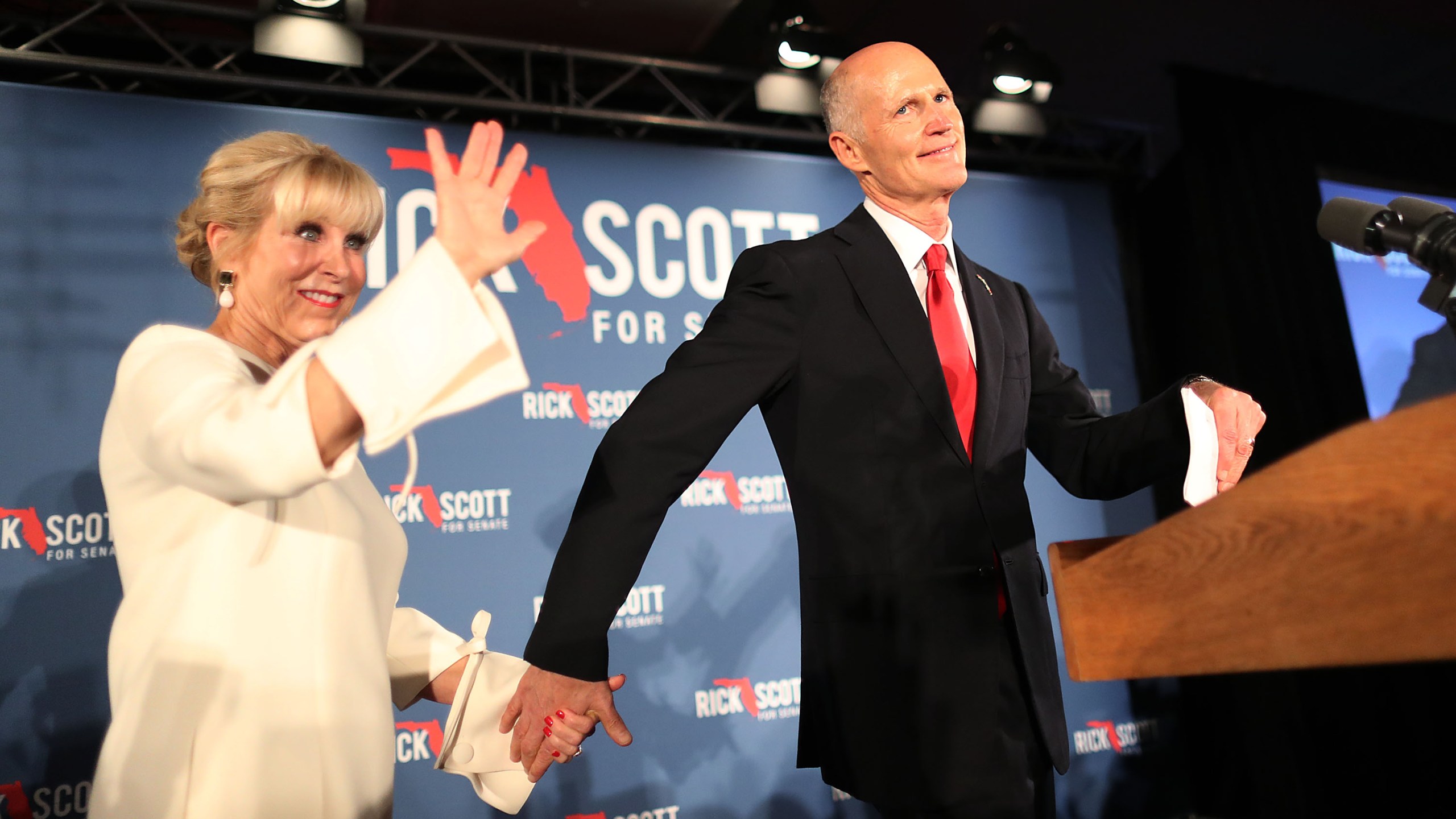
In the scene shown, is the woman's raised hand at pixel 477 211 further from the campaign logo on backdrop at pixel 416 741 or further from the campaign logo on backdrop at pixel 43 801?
the campaign logo on backdrop at pixel 43 801

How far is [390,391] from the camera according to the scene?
893mm

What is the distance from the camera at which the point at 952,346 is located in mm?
1540

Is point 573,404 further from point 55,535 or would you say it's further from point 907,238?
point 907,238

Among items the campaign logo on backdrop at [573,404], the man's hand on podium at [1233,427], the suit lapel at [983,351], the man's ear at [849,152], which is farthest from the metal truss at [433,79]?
the man's hand on podium at [1233,427]

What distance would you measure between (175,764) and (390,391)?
0.60 metres

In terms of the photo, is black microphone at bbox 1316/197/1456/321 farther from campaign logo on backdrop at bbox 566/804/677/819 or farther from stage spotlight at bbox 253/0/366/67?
stage spotlight at bbox 253/0/366/67

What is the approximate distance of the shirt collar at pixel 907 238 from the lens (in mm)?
1625

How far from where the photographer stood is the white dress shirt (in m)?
1.41

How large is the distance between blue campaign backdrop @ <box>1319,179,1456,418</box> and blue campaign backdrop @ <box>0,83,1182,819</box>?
1472mm

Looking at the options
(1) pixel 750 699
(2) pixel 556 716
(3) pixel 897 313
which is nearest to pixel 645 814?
(1) pixel 750 699

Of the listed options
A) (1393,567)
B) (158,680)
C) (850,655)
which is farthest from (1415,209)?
(158,680)

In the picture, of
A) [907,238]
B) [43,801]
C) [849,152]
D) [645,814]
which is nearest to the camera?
[907,238]

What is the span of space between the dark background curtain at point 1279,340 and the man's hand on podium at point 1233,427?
317 centimetres

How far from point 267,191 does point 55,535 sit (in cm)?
241
